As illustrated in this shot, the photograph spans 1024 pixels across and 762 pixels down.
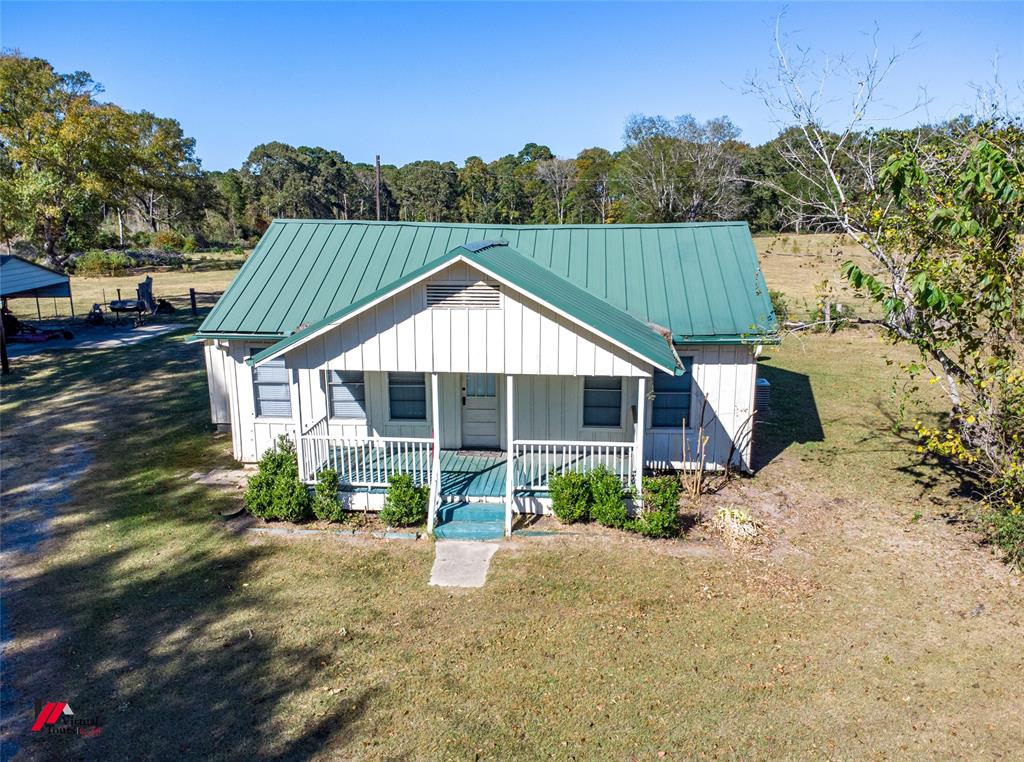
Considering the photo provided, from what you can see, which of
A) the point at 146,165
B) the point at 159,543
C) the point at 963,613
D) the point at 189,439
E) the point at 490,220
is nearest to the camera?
the point at 963,613

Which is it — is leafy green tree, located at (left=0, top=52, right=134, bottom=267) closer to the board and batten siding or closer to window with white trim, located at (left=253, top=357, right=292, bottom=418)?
window with white trim, located at (left=253, top=357, right=292, bottom=418)

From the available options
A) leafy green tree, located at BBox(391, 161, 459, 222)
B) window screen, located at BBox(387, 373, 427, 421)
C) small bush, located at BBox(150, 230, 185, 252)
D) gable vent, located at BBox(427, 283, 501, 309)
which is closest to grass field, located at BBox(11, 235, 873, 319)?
small bush, located at BBox(150, 230, 185, 252)

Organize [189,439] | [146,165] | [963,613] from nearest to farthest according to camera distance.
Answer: [963,613] < [189,439] < [146,165]

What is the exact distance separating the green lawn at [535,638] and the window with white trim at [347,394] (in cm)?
267

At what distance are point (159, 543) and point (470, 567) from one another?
480cm

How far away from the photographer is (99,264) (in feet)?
145

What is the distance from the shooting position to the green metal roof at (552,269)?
493 inches

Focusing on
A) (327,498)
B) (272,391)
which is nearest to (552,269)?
(272,391)

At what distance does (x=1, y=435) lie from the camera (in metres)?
15.1

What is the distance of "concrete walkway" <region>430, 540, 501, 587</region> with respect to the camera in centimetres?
934

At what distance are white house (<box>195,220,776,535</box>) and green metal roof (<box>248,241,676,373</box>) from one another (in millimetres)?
40

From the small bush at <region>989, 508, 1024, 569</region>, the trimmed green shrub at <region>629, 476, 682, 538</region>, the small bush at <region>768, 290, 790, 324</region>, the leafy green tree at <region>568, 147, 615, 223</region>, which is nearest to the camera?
the small bush at <region>989, 508, 1024, 569</region>

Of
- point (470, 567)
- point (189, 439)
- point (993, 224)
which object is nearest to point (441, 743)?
point (470, 567)

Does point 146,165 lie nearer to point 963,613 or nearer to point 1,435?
point 1,435
